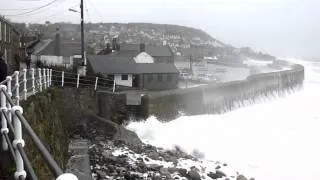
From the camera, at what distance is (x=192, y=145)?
17172 millimetres

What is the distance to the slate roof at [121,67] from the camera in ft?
107

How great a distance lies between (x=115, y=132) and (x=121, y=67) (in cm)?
1750

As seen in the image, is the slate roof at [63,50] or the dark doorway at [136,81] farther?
the slate roof at [63,50]

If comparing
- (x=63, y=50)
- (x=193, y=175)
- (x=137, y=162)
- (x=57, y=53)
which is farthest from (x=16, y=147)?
(x=63, y=50)

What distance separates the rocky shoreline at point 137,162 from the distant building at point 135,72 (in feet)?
52.0

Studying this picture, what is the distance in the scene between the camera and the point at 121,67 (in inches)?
1318

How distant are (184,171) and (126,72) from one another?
21.3 metres

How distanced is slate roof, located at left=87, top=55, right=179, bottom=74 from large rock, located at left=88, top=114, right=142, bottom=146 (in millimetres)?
14487

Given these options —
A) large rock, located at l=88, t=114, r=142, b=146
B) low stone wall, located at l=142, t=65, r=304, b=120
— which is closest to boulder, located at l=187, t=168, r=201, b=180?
large rock, located at l=88, t=114, r=142, b=146

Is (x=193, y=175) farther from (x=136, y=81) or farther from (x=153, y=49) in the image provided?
(x=153, y=49)

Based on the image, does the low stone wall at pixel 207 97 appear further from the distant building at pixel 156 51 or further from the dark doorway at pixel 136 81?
the distant building at pixel 156 51

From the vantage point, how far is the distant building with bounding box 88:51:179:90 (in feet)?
107

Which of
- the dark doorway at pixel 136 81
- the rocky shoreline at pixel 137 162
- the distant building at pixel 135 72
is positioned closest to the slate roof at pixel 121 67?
the distant building at pixel 135 72

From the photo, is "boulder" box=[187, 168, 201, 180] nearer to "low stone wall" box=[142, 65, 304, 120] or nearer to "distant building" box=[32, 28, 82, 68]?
"low stone wall" box=[142, 65, 304, 120]
